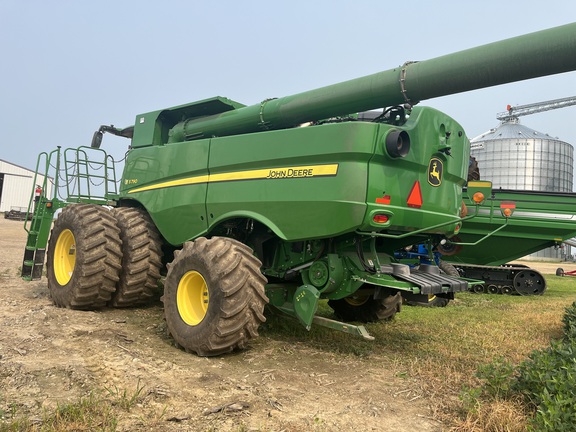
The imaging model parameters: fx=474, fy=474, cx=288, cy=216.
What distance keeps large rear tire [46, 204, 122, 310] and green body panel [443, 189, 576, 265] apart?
732 cm

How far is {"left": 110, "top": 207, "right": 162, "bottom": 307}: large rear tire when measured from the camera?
5.61 metres

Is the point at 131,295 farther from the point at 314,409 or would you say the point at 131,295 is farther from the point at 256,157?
the point at 314,409

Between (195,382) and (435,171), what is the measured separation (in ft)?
9.74

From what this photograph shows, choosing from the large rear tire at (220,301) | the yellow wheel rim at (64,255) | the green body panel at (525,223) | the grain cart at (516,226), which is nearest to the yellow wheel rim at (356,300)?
the large rear tire at (220,301)

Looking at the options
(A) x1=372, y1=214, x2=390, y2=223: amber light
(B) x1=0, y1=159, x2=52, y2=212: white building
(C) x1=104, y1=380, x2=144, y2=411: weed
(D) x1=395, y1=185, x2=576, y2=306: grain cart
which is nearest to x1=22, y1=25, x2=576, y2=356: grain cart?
(A) x1=372, y1=214, x2=390, y2=223: amber light

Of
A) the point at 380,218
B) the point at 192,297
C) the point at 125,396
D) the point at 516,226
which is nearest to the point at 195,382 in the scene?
the point at 125,396

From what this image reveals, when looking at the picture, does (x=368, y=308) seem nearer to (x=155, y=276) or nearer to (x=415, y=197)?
(x=415, y=197)

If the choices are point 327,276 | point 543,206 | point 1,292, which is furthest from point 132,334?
point 543,206

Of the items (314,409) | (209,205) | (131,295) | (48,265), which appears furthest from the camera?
(48,265)

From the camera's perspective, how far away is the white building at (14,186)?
125ft

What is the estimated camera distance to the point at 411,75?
4180mm

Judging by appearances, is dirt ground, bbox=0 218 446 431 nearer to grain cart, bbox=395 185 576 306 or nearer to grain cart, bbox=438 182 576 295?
grain cart, bbox=395 185 576 306

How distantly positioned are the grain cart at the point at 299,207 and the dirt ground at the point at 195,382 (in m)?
0.36

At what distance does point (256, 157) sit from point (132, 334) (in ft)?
7.19
